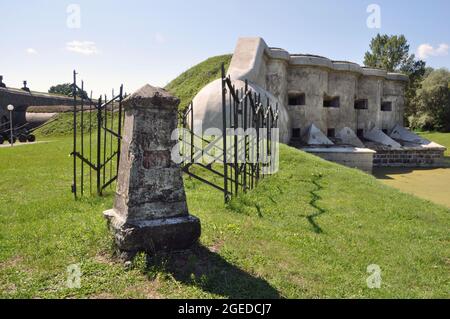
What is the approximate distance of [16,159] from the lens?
13477mm

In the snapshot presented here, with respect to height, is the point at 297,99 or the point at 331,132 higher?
the point at 297,99

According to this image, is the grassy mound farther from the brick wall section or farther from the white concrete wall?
the brick wall section

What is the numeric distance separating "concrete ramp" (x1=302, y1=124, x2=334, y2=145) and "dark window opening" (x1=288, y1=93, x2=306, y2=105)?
5.26 feet

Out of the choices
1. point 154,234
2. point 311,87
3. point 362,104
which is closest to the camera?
point 154,234

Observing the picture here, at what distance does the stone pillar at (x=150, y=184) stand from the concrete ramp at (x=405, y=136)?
73.6 ft

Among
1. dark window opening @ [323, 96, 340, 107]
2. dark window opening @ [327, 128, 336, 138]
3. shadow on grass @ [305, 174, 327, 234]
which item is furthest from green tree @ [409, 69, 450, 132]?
shadow on grass @ [305, 174, 327, 234]

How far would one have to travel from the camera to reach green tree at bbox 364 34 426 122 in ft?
126

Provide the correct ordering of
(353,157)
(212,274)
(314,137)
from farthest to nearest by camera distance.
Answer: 1. (314,137)
2. (353,157)
3. (212,274)

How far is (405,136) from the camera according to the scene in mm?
23953

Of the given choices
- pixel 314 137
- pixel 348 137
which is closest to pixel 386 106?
pixel 348 137

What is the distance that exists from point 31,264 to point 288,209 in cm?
450

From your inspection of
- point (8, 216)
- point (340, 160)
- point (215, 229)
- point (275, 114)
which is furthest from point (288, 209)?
point (340, 160)

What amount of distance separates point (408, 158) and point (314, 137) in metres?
6.60

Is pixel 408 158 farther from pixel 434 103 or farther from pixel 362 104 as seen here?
pixel 434 103
